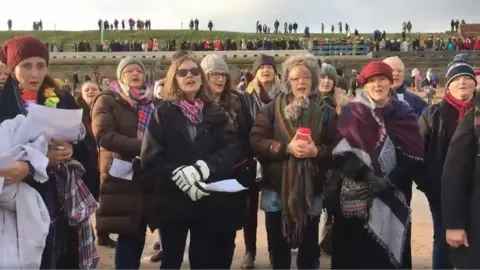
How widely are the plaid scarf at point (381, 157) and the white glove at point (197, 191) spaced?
105 centimetres

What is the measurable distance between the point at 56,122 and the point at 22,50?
20.8 inches

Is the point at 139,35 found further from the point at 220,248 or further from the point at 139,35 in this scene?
the point at 220,248

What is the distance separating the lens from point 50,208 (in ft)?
12.2

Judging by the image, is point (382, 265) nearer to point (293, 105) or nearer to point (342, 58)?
point (293, 105)

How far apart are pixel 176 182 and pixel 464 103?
235 cm

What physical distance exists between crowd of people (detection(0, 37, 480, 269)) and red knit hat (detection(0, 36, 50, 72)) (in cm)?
1

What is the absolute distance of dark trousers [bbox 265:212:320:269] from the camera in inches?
182

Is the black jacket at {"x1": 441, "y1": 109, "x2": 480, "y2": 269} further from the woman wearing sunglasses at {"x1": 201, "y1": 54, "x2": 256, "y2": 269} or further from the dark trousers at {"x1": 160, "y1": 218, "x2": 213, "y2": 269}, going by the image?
the dark trousers at {"x1": 160, "y1": 218, "x2": 213, "y2": 269}

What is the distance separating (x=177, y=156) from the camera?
412 cm

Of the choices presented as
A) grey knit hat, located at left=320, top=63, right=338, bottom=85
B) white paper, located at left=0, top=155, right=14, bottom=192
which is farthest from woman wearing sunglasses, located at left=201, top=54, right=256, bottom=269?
white paper, located at left=0, top=155, right=14, bottom=192

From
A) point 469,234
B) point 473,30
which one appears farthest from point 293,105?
point 473,30

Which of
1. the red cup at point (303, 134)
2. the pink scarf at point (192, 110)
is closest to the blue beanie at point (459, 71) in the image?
the red cup at point (303, 134)

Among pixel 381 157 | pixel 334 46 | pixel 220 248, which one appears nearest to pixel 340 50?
pixel 334 46

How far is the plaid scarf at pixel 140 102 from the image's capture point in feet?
15.5
